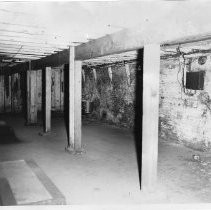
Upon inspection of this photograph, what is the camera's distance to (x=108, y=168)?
5980 millimetres

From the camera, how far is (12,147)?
302 inches

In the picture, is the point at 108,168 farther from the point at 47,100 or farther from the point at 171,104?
the point at 47,100

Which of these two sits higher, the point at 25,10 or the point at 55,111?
the point at 25,10

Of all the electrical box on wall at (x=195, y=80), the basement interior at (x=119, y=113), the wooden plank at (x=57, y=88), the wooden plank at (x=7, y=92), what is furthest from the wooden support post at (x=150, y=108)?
the wooden plank at (x=7, y=92)

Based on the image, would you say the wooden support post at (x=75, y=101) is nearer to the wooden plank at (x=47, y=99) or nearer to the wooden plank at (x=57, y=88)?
the wooden plank at (x=47, y=99)

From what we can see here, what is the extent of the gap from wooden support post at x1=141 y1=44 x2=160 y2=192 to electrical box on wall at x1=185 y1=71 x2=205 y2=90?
350cm

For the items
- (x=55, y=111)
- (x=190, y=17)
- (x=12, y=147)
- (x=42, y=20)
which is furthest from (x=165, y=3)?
(x=55, y=111)

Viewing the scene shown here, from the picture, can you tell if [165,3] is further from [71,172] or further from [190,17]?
[71,172]

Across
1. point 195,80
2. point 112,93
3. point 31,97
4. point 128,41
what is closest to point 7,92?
point 31,97

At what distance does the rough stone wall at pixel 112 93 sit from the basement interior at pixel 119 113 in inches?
2.8

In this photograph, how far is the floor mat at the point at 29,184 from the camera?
4.13 metres

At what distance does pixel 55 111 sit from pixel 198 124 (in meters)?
9.91

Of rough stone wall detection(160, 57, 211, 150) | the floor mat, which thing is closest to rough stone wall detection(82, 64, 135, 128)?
rough stone wall detection(160, 57, 211, 150)

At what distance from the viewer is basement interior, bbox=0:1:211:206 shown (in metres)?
3.88
